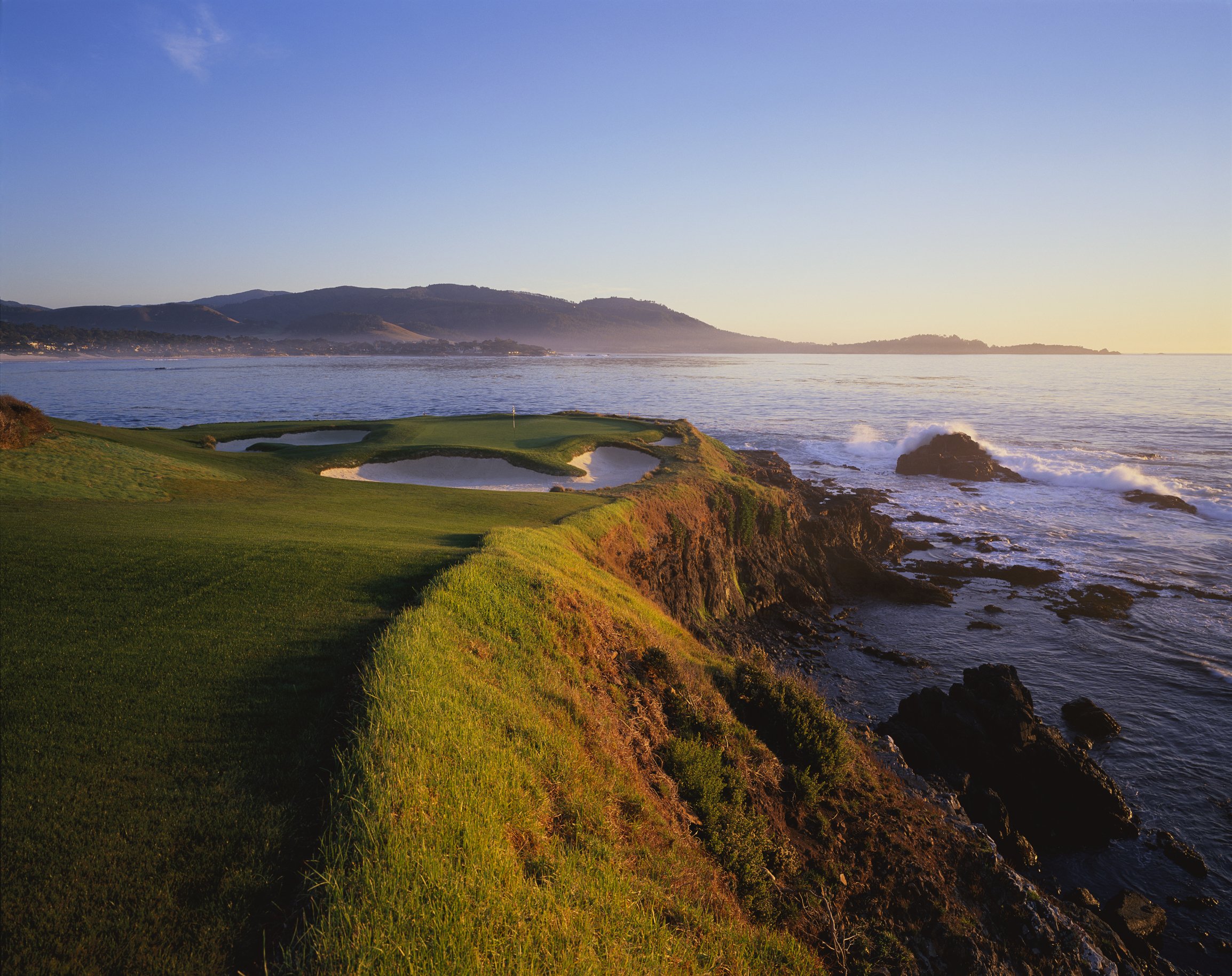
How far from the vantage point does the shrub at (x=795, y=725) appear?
29.3 ft

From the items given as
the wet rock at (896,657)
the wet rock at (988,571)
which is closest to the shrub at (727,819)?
the wet rock at (896,657)

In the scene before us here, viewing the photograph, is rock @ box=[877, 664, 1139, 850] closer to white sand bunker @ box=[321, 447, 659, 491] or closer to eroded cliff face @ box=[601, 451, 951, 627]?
eroded cliff face @ box=[601, 451, 951, 627]

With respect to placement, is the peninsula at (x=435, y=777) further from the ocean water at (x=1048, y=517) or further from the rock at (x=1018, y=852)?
the ocean water at (x=1048, y=517)

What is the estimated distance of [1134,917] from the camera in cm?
907

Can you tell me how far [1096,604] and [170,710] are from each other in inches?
1006

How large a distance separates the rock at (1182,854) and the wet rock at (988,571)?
46.5 ft

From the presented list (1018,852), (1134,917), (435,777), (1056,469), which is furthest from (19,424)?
(1056,469)

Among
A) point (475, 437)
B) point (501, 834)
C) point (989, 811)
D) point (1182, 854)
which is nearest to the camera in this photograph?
point (501, 834)

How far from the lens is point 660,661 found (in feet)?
30.6

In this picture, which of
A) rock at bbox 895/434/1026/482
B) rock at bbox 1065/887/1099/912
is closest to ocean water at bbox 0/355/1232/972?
rock at bbox 1065/887/1099/912

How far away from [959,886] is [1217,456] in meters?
59.1

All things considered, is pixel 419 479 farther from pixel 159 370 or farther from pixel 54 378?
pixel 159 370

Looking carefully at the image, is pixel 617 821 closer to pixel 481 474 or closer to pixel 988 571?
pixel 481 474

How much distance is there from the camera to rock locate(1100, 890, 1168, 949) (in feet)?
29.1
